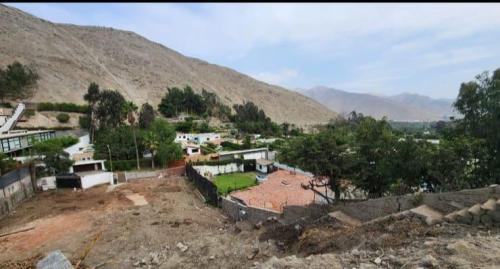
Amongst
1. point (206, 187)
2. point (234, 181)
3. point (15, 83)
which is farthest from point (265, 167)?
point (15, 83)

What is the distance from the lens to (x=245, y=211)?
52.7 feet

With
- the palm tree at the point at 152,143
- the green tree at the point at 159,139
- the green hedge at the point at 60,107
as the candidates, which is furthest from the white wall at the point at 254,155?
the green hedge at the point at 60,107

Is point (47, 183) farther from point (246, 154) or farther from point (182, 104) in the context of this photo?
point (182, 104)

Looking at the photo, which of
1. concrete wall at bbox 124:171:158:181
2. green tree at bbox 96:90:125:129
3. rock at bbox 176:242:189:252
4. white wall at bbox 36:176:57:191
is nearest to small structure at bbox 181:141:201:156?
concrete wall at bbox 124:171:158:181

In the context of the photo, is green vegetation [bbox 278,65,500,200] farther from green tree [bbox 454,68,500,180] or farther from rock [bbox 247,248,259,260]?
rock [bbox 247,248,259,260]

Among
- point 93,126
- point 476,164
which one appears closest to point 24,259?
point 476,164

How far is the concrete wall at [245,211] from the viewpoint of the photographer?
14.3m

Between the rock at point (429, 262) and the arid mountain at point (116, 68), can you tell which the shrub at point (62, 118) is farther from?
the rock at point (429, 262)

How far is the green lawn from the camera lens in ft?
86.2

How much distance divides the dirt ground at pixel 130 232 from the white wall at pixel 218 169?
24.6 feet

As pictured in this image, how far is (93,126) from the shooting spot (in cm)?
4278

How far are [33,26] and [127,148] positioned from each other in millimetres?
99425

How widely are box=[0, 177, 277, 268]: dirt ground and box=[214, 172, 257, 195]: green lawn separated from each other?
359cm

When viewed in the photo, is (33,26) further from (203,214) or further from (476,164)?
(476,164)
